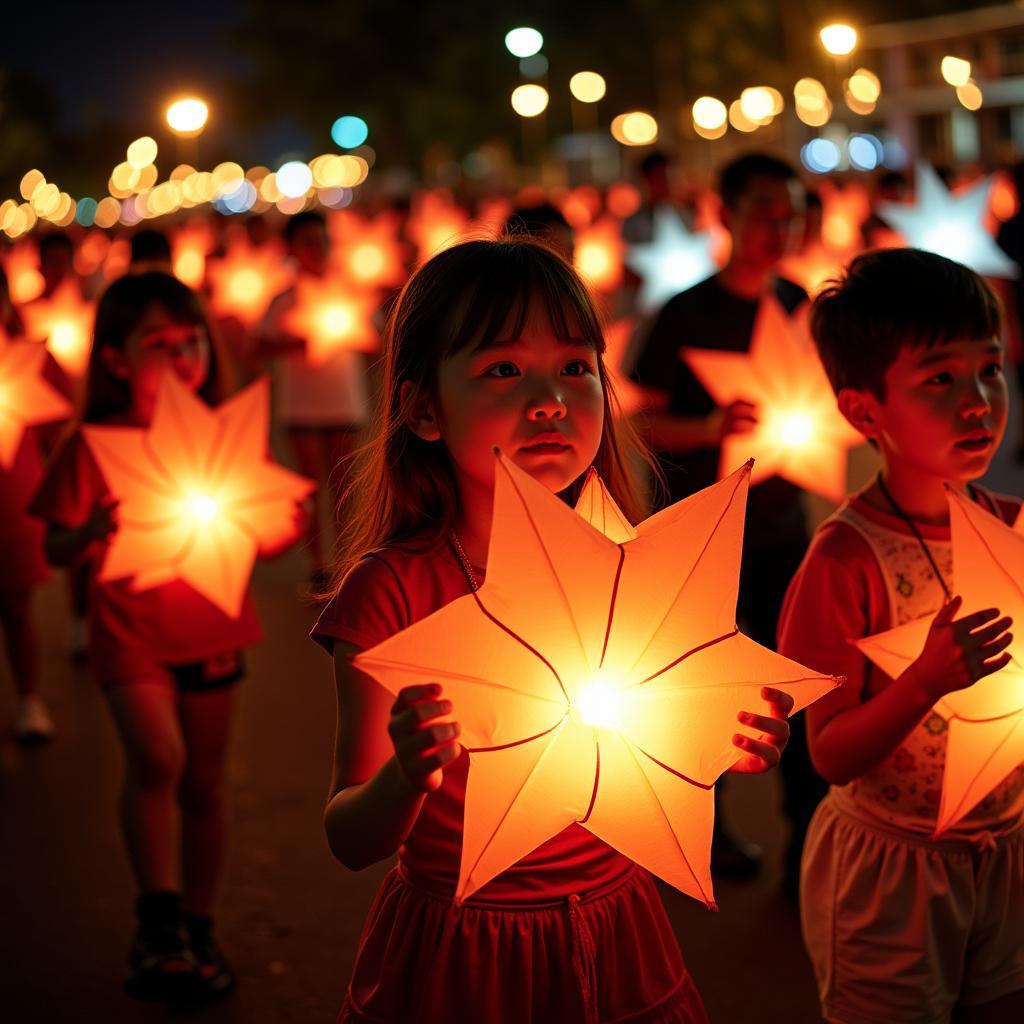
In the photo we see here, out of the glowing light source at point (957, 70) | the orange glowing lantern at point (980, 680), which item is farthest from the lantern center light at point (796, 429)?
the glowing light source at point (957, 70)

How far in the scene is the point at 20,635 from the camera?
6.31m

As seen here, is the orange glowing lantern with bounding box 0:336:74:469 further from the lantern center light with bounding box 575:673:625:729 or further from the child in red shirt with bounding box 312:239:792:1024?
the lantern center light with bounding box 575:673:625:729

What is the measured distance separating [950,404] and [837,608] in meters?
0.43

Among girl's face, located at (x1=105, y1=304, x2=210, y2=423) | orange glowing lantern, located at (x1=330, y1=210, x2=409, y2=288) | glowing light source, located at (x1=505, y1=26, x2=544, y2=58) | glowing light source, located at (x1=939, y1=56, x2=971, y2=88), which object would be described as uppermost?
glowing light source, located at (x1=939, y1=56, x2=971, y2=88)

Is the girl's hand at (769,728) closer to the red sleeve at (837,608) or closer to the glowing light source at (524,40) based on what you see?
the red sleeve at (837,608)

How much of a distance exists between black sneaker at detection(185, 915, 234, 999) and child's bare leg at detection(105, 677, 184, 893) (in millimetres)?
228

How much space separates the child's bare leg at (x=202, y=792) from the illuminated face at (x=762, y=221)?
2.36 metres

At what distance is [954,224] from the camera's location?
19.8 ft

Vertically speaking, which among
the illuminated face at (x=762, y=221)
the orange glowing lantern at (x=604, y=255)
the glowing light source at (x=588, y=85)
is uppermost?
the glowing light source at (x=588, y=85)

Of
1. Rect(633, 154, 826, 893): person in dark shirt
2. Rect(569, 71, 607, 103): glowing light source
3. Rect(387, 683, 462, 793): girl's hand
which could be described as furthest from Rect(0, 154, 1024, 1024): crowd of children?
Rect(569, 71, 607, 103): glowing light source

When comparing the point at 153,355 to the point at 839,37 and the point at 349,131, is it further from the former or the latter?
the point at 349,131

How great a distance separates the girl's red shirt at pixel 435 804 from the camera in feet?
7.29

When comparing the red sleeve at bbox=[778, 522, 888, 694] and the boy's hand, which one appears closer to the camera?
the boy's hand

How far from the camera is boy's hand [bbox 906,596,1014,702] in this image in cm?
218
